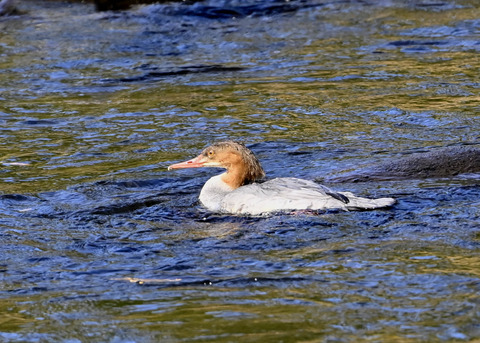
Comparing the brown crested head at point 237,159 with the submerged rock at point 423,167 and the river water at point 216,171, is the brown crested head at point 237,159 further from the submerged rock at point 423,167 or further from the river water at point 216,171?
the submerged rock at point 423,167

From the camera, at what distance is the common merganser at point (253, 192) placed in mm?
7328

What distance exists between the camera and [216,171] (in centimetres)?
963

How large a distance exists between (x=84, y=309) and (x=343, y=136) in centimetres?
536

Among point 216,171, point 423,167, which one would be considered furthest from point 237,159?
point 423,167

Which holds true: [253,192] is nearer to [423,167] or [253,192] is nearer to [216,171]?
[423,167]

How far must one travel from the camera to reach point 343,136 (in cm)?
1030

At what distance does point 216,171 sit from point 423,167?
228 centimetres

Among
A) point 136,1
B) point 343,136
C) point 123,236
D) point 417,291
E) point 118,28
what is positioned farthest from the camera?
point 136,1

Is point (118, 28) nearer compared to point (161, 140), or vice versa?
point (161, 140)

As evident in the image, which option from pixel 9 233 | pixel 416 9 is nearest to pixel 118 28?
pixel 416 9

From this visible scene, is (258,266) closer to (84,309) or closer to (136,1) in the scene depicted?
(84,309)

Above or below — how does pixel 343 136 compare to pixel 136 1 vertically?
below

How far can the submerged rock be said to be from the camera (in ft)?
27.6

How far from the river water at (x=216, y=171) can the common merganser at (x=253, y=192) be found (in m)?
0.12
